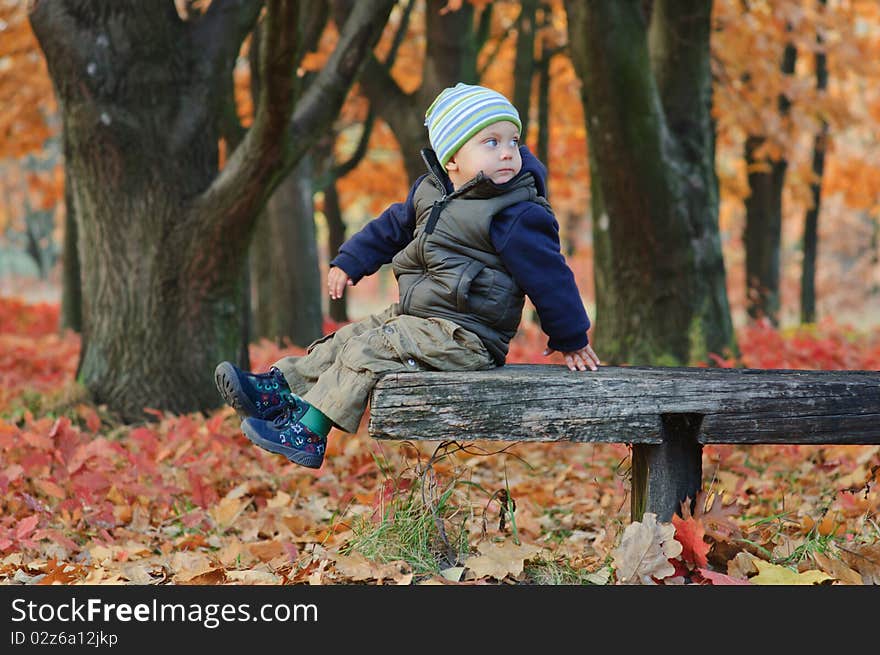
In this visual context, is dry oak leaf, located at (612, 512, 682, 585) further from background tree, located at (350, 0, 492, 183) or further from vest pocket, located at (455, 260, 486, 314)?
background tree, located at (350, 0, 492, 183)

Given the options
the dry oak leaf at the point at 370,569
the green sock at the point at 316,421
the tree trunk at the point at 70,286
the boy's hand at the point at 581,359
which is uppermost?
the tree trunk at the point at 70,286

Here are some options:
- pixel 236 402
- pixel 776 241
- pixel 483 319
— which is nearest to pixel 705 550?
pixel 483 319

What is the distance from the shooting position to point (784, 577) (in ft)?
10.3

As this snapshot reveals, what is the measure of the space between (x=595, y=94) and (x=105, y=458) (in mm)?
4544

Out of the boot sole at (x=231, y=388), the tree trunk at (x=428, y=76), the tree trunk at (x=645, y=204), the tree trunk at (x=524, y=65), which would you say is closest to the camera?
the boot sole at (x=231, y=388)

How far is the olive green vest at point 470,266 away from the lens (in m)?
3.49

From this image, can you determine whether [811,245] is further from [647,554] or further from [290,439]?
[290,439]

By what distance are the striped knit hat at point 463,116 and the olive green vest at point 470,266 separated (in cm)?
16

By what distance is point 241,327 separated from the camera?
22.5 ft

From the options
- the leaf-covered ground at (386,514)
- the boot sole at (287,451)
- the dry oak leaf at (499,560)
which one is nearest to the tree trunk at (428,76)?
the leaf-covered ground at (386,514)

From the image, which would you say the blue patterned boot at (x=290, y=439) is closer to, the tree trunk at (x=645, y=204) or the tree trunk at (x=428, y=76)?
the tree trunk at (x=645, y=204)

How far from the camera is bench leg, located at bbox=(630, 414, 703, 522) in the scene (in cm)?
342

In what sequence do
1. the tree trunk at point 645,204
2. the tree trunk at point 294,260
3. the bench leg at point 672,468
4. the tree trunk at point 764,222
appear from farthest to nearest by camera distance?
the tree trunk at point 764,222, the tree trunk at point 294,260, the tree trunk at point 645,204, the bench leg at point 672,468

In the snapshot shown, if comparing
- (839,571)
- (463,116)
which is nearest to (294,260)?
(463,116)
